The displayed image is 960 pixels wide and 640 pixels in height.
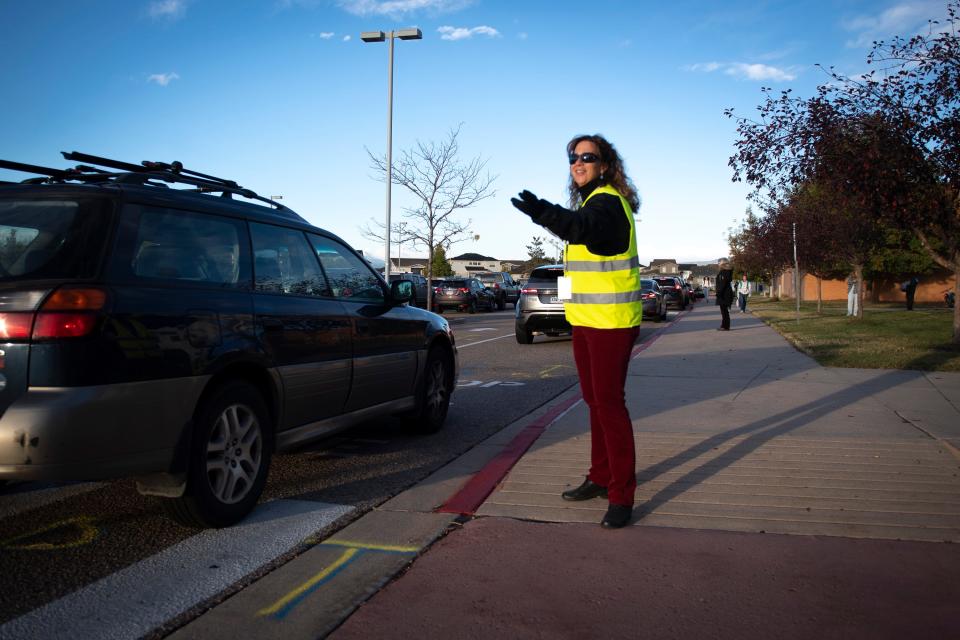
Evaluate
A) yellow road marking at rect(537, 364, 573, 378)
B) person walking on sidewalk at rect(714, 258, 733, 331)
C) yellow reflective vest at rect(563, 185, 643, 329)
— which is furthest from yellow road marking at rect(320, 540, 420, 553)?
person walking on sidewalk at rect(714, 258, 733, 331)

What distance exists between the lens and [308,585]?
3211 millimetres

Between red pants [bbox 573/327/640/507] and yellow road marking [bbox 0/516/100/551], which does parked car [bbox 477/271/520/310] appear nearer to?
red pants [bbox 573/327/640/507]

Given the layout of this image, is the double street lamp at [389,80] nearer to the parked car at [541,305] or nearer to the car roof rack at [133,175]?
the parked car at [541,305]

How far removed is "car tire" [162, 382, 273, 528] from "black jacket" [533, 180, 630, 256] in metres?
1.82

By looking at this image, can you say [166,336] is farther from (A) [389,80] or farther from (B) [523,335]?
(A) [389,80]

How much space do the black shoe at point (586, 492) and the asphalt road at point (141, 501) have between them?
3.40 feet

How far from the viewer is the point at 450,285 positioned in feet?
107

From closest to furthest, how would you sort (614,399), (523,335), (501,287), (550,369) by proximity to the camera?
(614,399), (550,369), (523,335), (501,287)

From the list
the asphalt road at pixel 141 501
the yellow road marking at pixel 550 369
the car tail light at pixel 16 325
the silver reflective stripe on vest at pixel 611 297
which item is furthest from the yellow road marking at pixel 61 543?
the yellow road marking at pixel 550 369

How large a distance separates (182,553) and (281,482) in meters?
1.31

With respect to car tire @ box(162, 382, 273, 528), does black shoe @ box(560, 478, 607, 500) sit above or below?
below

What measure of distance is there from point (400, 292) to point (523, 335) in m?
10.2

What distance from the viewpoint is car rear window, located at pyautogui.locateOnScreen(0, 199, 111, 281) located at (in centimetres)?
337

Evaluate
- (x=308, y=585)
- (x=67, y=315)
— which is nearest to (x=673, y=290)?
(x=308, y=585)
